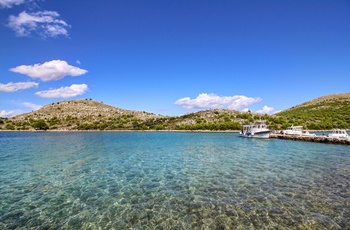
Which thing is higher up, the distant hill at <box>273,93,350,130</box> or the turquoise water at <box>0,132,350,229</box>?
the distant hill at <box>273,93,350,130</box>

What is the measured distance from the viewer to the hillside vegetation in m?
128

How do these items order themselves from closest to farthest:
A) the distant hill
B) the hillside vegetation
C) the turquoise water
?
the turquoise water < the distant hill < the hillside vegetation

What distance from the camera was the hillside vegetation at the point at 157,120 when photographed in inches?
5044

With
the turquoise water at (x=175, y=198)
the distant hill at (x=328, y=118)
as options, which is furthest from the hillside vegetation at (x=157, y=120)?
the turquoise water at (x=175, y=198)

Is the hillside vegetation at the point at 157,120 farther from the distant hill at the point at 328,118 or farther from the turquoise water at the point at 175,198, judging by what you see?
the turquoise water at the point at 175,198

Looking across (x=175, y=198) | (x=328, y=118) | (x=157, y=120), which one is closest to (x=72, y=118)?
(x=157, y=120)

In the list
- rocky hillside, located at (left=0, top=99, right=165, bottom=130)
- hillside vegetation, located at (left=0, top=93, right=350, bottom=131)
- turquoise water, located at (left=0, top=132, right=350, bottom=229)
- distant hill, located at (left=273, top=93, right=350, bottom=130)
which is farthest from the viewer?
rocky hillside, located at (left=0, top=99, right=165, bottom=130)

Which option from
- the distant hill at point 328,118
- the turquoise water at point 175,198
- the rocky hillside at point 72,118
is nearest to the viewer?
the turquoise water at point 175,198

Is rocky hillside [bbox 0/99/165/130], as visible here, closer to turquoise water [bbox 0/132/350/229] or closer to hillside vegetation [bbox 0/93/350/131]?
hillside vegetation [bbox 0/93/350/131]

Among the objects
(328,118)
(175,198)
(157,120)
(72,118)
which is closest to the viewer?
(175,198)

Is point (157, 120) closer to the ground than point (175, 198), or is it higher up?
higher up

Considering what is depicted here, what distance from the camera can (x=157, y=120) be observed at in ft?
517

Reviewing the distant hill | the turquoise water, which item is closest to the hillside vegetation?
the distant hill

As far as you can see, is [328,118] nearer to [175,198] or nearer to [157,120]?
[157,120]
